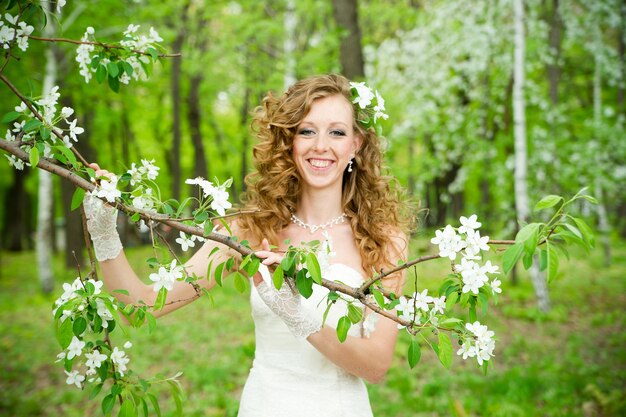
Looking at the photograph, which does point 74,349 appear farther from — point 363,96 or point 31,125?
point 363,96

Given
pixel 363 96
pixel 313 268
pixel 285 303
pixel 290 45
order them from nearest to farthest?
pixel 313 268, pixel 285 303, pixel 363 96, pixel 290 45

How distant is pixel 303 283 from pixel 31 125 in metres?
0.88

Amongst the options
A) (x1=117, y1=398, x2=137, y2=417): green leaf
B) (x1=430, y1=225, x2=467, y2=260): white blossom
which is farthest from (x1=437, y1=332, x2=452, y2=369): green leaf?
(x1=117, y1=398, x2=137, y2=417): green leaf

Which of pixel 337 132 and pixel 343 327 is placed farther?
pixel 337 132

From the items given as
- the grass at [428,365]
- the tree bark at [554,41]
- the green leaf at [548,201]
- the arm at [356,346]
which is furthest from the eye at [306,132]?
the tree bark at [554,41]

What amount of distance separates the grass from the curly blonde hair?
1062mm

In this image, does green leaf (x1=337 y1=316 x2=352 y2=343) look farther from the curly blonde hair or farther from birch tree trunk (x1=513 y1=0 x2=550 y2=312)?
birch tree trunk (x1=513 y1=0 x2=550 y2=312)

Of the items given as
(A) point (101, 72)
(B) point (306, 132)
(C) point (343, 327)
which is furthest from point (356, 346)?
(A) point (101, 72)

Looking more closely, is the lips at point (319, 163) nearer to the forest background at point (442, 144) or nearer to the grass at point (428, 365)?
the grass at point (428, 365)

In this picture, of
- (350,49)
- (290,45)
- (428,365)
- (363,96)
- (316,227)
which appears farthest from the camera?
(290,45)

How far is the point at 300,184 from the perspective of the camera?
2807 millimetres

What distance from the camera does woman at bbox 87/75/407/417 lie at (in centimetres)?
235

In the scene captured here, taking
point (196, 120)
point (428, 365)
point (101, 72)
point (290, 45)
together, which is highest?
point (290, 45)

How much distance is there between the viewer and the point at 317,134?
2508 mm
